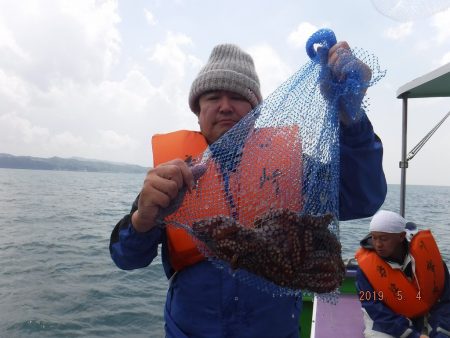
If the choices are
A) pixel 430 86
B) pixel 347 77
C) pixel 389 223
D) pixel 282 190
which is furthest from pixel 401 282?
pixel 347 77

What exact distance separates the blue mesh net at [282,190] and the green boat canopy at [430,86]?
8.57 ft

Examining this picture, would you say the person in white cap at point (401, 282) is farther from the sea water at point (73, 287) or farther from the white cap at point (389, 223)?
the sea water at point (73, 287)

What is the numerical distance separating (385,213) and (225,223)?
11.6 feet

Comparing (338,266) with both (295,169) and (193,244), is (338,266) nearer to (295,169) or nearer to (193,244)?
(295,169)

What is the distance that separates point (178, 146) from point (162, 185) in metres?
0.89

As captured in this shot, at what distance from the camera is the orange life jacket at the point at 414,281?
4.58 m

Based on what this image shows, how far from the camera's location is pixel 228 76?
7.84ft

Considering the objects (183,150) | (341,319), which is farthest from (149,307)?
(183,150)

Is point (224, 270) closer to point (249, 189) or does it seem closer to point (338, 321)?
point (249, 189)

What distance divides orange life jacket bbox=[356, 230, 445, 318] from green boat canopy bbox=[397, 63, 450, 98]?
176 centimetres

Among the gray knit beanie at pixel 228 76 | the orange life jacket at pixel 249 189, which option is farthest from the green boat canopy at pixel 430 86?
the orange life jacket at pixel 249 189

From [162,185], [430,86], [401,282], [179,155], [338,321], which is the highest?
[430,86]

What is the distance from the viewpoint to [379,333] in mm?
4406

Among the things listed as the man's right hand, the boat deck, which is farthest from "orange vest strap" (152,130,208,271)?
the boat deck
